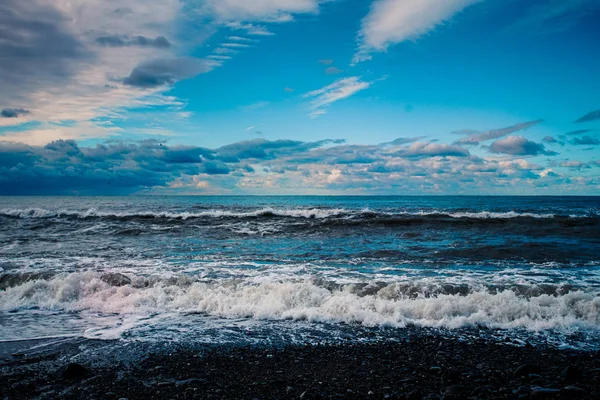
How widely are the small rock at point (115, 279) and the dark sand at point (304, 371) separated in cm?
390

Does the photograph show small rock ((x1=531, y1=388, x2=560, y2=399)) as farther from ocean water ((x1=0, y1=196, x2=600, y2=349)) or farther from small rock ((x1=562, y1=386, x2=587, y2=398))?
ocean water ((x1=0, y1=196, x2=600, y2=349))

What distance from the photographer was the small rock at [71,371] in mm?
5180

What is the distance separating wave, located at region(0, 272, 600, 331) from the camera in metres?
7.59

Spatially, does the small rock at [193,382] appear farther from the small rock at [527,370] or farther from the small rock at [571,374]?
the small rock at [571,374]

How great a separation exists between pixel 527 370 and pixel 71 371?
668 cm

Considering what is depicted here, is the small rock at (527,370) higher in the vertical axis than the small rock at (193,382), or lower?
higher

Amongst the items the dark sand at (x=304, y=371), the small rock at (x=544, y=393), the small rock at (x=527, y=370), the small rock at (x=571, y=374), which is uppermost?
the small rock at (x=544, y=393)

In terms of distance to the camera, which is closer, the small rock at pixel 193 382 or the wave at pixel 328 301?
the small rock at pixel 193 382

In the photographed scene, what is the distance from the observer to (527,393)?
14.6 ft

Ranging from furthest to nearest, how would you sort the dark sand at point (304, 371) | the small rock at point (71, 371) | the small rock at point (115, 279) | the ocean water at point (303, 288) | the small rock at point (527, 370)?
the small rock at point (115, 279) < the ocean water at point (303, 288) < the small rock at point (71, 371) < the small rock at point (527, 370) < the dark sand at point (304, 371)

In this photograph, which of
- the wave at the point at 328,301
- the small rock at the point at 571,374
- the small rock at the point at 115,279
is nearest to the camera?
the small rock at the point at 571,374

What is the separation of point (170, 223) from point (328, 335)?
79.4 ft

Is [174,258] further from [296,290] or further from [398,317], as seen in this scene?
[398,317]

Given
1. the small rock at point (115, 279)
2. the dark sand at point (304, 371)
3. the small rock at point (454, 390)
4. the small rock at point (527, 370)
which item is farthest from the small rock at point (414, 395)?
the small rock at point (115, 279)
